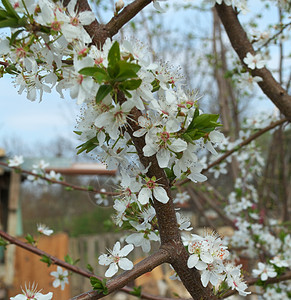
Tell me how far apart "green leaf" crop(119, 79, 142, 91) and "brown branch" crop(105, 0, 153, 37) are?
0.22 m

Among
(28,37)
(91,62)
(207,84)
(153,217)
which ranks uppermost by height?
(207,84)

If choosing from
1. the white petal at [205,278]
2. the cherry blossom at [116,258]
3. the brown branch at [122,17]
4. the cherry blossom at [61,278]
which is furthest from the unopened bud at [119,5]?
the cherry blossom at [61,278]

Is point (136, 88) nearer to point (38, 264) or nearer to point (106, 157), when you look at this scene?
point (106, 157)

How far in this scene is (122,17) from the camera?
0.93m

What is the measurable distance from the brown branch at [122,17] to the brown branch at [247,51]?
0.91 metres

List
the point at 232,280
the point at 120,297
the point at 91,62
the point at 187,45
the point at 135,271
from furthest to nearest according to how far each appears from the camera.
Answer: the point at 120,297
the point at 187,45
the point at 232,280
the point at 135,271
the point at 91,62

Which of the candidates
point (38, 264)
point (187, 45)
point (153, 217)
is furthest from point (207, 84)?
point (153, 217)

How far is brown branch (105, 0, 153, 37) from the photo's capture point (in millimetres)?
913

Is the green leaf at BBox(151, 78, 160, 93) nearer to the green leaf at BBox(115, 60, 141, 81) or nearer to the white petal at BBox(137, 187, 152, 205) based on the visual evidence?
the green leaf at BBox(115, 60, 141, 81)

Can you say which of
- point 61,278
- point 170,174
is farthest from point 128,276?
point 61,278

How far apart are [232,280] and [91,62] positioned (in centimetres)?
68

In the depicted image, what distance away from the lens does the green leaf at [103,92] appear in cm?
73

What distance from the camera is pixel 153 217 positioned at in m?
1.00

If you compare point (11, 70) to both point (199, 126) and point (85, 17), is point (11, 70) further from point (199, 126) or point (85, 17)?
point (199, 126)
